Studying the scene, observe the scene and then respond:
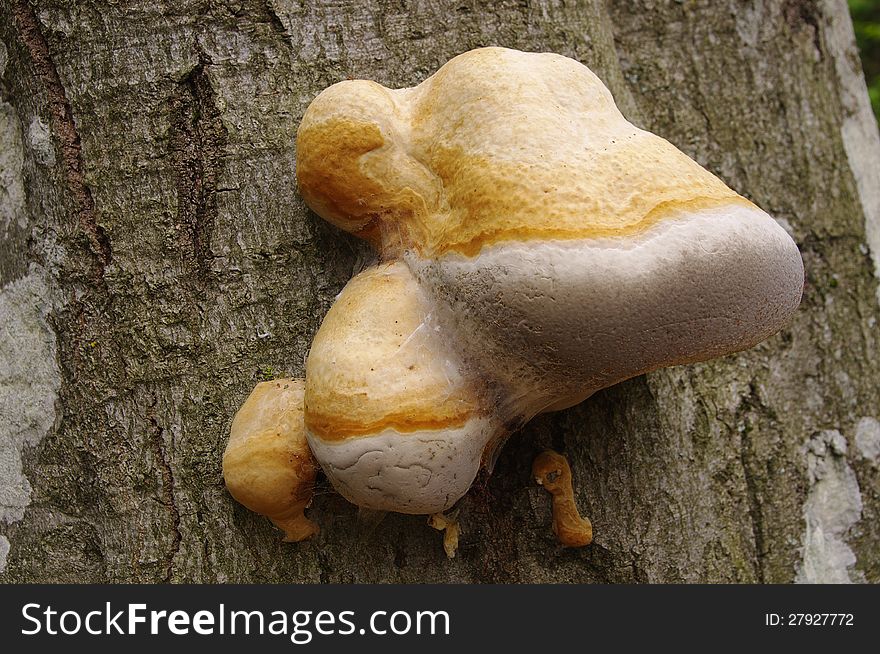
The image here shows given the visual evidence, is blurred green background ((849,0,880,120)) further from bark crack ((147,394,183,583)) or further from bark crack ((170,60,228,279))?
bark crack ((147,394,183,583))

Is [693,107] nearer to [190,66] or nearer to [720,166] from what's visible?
[720,166]

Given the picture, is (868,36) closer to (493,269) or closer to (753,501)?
(753,501)

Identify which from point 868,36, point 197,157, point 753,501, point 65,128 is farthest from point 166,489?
point 868,36

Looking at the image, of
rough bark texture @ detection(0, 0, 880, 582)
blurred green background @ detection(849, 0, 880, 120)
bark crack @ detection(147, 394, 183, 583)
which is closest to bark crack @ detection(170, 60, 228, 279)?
rough bark texture @ detection(0, 0, 880, 582)

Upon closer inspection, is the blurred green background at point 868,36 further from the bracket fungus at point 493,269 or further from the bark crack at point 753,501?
the bracket fungus at point 493,269

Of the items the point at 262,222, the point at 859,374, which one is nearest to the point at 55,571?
the point at 262,222

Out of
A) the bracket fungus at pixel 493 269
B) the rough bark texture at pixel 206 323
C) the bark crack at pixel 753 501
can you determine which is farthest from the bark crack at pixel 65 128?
the bark crack at pixel 753 501
